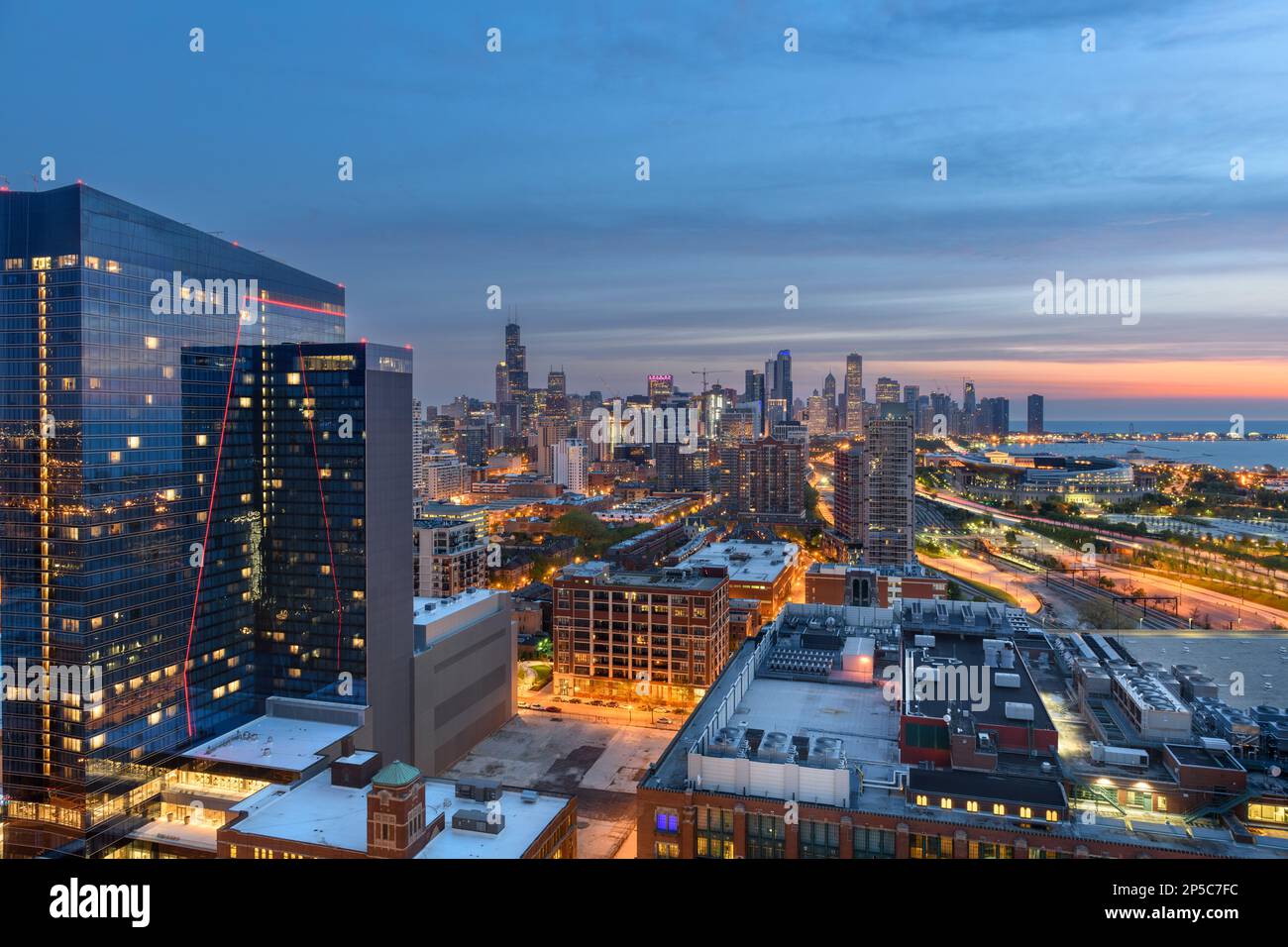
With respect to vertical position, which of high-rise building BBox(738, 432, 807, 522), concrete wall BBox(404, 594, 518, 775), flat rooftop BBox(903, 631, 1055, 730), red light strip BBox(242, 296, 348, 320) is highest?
red light strip BBox(242, 296, 348, 320)

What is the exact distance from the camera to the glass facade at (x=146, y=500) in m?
19.2

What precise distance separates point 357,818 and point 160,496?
10244 mm

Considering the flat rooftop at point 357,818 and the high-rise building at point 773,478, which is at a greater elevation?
the high-rise building at point 773,478

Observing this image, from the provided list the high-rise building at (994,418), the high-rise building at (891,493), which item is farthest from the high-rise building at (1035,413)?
the high-rise building at (891,493)

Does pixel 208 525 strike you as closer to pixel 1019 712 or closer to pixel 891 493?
pixel 1019 712

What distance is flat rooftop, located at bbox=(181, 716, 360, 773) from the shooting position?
19422 millimetres

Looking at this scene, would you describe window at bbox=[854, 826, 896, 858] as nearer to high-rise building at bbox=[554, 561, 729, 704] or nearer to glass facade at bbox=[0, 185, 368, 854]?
glass facade at bbox=[0, 185, 368, 854]

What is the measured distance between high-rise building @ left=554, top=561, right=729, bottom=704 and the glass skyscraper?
926 centimetres

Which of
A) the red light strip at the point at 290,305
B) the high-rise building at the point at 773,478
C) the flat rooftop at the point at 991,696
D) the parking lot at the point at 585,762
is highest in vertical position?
the red light strip at the point at 290,305

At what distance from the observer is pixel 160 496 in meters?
21.1

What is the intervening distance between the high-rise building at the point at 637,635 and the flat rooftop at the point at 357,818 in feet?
48.7

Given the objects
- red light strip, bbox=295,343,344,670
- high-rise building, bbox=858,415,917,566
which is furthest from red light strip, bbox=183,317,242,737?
high-rise building, bbox=858,415,917,566

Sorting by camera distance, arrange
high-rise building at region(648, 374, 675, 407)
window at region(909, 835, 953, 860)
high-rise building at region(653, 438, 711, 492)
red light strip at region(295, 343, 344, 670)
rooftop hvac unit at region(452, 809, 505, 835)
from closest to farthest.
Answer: window at region(909, 835, 953, 860), rooftop hvac unit at region(452, 809, 505, 835), red light strip at region(295, 343, 344, 670), high-rise building at region(653, 438, 711, 492), high-rise building at region(648, 374, 675, 407)

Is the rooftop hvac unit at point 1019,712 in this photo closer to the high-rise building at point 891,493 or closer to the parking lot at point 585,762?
the parking lot at point 585,762
